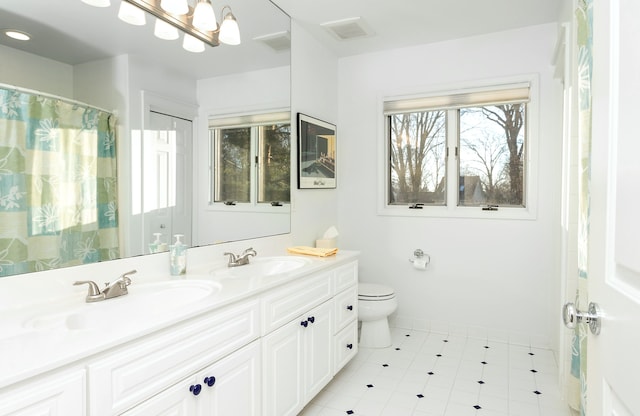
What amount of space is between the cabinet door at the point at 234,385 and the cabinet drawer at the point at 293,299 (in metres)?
0.14

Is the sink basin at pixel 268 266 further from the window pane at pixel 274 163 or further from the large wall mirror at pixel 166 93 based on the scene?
the window pane at pixel 274 163

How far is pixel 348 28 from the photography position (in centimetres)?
307

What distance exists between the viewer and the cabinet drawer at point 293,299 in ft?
5.97

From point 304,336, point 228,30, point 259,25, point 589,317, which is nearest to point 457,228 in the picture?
point 304,336

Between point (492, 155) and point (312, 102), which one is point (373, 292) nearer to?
point (492, 155)

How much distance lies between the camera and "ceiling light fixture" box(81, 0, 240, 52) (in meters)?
1.77

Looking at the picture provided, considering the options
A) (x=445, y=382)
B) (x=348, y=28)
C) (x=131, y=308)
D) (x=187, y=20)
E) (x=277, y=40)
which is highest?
(x=348, y=28)

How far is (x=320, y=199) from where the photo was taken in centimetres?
345

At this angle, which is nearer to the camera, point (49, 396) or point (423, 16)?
point (49, 396)

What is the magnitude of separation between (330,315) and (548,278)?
1.82 m

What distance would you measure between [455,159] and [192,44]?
7.55ft

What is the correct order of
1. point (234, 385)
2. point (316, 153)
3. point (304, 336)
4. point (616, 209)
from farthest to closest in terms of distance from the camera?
point (316, 153) < point (304, 336) < point (234, 385) < point (616, 209)

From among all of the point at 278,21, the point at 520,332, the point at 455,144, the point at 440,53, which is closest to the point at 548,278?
the point at 520,332

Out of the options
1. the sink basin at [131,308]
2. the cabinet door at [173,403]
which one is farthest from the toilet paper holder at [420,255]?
the cabinet door at [173,403]
